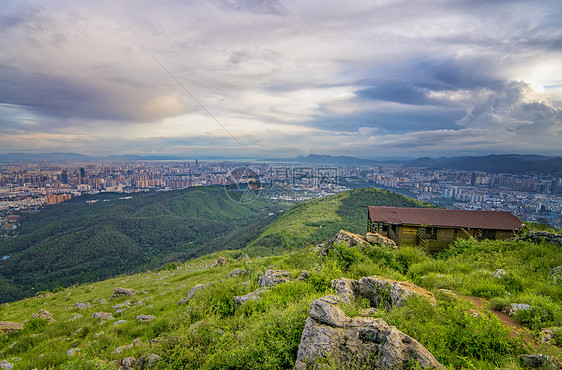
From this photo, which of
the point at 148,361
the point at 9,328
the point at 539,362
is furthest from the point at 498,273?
the point at 9,328

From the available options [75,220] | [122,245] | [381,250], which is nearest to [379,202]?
[381,250]

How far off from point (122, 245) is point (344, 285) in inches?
3702

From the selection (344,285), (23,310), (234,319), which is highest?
(344,285)

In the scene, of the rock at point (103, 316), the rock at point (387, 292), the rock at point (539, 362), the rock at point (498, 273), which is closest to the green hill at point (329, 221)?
the rock at point (103, 316)

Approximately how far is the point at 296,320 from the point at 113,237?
98988 millimetres

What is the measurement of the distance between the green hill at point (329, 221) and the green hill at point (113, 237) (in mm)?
14486

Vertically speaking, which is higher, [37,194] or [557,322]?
[557,322]

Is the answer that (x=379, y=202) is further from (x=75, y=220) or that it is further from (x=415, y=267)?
(x=75, y=220)

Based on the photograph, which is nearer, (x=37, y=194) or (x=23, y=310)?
(x=23, y=310)

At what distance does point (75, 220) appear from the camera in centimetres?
9956

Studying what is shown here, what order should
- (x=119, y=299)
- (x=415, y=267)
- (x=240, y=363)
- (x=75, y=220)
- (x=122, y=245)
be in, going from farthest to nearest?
(x=75, y=220) < (x=122, y=245) < (x=119, y=299) < (x=415, y=267) < (x=240, y=363)

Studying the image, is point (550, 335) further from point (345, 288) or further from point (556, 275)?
point (556, 275)

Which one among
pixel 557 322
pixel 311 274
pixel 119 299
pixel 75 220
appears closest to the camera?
pixel 557 322

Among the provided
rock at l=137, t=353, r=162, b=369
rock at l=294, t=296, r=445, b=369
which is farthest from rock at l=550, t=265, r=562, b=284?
rock at l=137, t=353, r=162, b=369
